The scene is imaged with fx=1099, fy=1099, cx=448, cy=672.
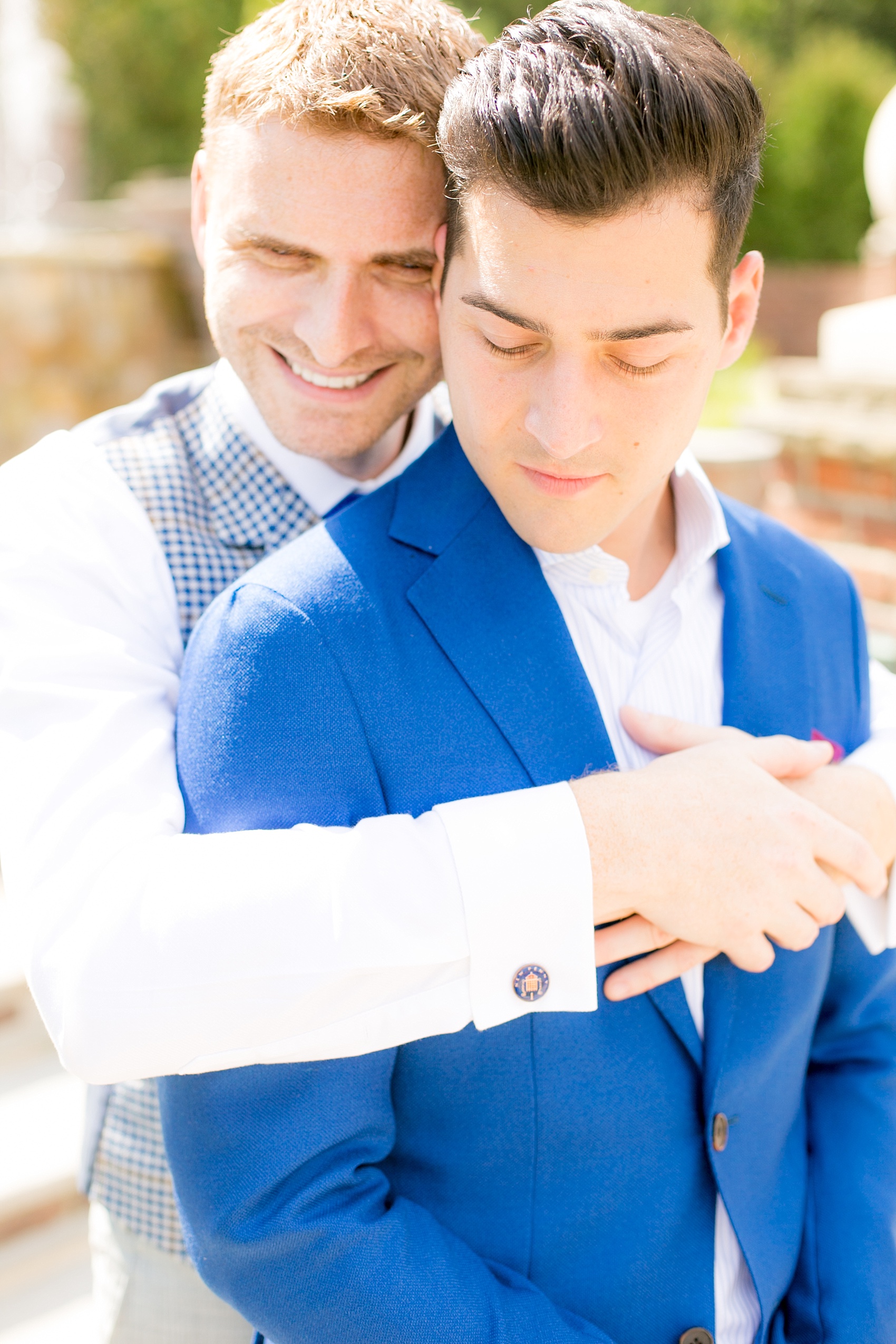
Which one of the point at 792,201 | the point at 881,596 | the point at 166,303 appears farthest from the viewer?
the point at 792,201

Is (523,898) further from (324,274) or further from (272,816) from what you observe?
(324,274)

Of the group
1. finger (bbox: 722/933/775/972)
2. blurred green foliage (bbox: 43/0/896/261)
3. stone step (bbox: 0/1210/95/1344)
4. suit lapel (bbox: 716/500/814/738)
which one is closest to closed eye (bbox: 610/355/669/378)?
suit lapel (bbox: 716/500/814/738)

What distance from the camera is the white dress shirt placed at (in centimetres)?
134

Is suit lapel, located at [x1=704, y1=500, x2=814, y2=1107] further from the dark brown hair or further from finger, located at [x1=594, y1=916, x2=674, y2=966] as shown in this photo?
the dark brown hair

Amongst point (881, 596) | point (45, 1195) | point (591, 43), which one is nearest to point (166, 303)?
point (881, 596)

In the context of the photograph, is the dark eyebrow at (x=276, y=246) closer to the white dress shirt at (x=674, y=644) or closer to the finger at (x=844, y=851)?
the white dress shirt at (x=674, y=644)

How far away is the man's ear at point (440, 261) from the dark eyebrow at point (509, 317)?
159mm

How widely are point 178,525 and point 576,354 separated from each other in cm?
62

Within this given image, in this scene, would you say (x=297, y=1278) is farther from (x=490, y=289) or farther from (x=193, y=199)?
(x=193, y=199)

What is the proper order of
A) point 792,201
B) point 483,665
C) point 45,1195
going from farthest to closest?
point 792,201 → point 45,1195 → point 483,665

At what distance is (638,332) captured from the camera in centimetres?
116

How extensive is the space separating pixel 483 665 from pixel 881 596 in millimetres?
2727

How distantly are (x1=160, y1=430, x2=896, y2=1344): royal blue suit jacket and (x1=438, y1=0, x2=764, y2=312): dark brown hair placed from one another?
0.35m

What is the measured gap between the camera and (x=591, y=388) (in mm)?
1191
